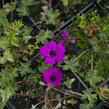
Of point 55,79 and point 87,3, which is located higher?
point 87,3

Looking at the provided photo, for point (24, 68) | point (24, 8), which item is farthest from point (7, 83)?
point (24, 8)

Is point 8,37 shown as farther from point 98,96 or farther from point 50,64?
point 98,96

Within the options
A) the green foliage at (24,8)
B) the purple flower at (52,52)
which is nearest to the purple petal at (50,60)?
the purple flower at (52,52)

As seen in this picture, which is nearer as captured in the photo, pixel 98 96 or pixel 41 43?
pixel 98 96

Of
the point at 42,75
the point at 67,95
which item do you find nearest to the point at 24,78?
the point at 42,75

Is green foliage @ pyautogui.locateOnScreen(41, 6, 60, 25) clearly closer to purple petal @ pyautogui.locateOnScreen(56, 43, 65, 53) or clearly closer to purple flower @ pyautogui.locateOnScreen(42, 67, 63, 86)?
purple petal @ pyautogui.locateOnScreen(56, 43, 65, 53)

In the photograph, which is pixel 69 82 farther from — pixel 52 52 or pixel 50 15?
pixel 50 15
